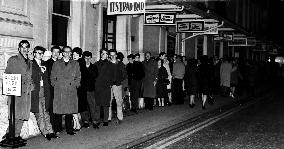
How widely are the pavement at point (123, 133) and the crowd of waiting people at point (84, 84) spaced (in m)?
0.27

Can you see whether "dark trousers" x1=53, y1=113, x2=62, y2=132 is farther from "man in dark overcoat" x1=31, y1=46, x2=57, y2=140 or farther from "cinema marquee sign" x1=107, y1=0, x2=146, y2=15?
"cinema marquee sign" x1=107, y1=0, x2=146, y2=15

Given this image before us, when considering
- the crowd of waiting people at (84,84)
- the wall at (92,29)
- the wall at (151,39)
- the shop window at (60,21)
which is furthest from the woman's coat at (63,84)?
the wall at (151,39)

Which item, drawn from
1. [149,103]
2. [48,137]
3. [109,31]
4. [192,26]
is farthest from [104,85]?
[192,26]

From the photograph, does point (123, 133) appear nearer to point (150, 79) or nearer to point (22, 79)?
point (22, 79)

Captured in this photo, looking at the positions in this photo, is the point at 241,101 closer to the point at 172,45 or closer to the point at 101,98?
the point at 172,45

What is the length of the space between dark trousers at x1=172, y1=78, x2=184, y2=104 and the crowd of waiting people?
0.23m

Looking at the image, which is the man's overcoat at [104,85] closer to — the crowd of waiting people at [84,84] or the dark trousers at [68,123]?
the crowd of waiting people at [84,84]

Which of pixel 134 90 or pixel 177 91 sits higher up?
pixel 134 90

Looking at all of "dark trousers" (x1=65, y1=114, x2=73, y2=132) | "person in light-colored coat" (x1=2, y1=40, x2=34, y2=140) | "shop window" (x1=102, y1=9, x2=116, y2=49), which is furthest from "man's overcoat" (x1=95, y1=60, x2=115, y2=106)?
"shop window" (x1=102, y1=9, x2=116, y2=49)

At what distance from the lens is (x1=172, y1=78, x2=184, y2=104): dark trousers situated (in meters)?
15.3

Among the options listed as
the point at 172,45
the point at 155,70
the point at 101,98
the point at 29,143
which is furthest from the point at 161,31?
the point at 29,143

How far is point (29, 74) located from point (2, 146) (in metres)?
1.37

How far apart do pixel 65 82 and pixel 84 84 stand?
0.78 meters

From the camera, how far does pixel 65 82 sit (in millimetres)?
8453
